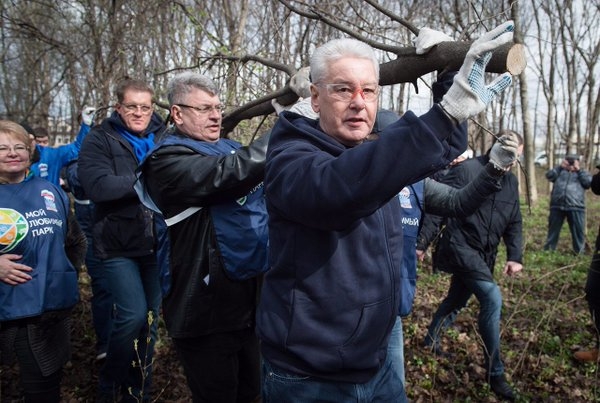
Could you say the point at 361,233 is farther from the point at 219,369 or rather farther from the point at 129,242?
the point at 129,242

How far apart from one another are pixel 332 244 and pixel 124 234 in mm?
1934

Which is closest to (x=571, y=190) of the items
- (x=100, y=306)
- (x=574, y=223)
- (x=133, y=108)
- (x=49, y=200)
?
(x=574, y=223)

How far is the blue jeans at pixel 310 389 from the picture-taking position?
142 cm

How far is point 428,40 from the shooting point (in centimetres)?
176

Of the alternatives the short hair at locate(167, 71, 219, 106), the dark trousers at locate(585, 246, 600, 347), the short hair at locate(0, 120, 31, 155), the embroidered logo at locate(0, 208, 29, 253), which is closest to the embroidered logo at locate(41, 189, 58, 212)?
the embroidered logo at locate(0, 208, 29, 253)

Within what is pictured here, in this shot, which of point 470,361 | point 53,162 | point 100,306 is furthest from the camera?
point 53,162

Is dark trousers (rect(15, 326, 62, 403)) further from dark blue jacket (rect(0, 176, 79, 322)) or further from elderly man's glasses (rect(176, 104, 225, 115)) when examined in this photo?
elderly man's glasses (rect(176, 104, 225, 115))

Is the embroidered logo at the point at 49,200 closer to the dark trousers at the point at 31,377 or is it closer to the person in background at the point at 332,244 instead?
the dark trousers at the point at 31,377

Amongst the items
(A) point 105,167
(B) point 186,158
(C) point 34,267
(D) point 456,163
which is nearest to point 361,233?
(B) point 186,158

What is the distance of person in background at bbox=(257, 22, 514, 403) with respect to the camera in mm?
1176

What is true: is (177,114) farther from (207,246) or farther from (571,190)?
(571,190)

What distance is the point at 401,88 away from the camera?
10484 mm

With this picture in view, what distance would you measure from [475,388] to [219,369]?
2.33m

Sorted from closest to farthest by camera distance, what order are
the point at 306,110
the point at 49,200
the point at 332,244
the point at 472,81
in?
the point at 472,81 < the point at 332,244 < the point at 306,110 < the point at 49,200
